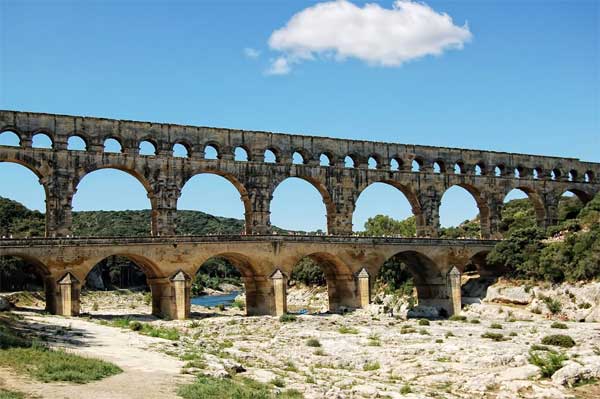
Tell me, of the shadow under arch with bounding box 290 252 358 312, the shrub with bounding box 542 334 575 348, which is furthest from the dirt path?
the shadow under arch with bounding box 290 252 358 312

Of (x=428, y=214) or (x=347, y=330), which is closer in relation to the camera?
(x=347, y=330)

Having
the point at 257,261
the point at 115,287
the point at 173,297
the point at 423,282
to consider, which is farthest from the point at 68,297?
the point at 115,287

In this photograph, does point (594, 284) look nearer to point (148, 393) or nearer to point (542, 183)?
point (542, 183)

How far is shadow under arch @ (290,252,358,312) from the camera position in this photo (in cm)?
4862

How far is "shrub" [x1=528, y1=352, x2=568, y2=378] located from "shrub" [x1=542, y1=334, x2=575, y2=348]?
5165 millimetres

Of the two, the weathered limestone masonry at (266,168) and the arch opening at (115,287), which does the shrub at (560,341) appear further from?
the arch opening at (115,287)

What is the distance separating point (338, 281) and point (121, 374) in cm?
3154

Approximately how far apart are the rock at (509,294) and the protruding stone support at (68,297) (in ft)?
97.9

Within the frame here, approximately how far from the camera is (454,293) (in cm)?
5159

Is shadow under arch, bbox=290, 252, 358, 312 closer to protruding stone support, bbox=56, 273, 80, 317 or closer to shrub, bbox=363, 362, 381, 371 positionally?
protruding stone support, bbox=56, 273, 80, 317

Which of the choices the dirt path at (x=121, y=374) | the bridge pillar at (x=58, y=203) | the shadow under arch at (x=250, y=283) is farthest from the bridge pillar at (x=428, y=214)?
the dirt path at (x=121, y=374)

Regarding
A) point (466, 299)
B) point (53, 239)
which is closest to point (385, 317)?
point (466, 299)

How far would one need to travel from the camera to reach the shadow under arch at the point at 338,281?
160 ft

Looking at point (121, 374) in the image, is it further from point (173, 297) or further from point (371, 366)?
point (173, 297)
